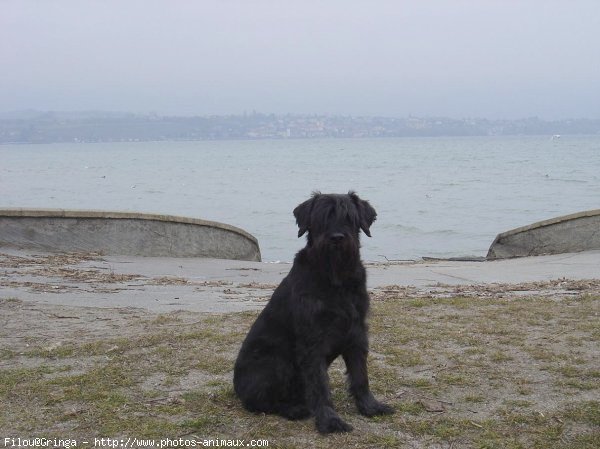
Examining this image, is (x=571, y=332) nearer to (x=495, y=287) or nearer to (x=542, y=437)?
(x=542, y=437)

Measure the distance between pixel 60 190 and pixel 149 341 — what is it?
171 feet

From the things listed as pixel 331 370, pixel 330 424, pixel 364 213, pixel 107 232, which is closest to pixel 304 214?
pixel 364 213

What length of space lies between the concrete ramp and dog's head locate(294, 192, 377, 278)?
12.1 m

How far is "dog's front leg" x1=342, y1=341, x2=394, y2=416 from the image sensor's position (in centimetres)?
543

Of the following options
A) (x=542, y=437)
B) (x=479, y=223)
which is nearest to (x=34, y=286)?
(x=542, y=437)

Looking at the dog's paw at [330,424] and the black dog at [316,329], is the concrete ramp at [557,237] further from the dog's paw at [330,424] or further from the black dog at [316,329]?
the dog's paw at [330,424]

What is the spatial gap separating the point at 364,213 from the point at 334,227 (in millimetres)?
383

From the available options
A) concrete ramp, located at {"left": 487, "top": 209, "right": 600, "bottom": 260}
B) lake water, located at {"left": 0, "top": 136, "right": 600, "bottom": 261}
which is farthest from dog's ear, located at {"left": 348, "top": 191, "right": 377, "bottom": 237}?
lake water, located at {"left": 0, "top": 136, "right": 600, "bottom": 261}

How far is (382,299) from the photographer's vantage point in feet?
32.9

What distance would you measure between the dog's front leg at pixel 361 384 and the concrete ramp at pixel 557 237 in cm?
1207

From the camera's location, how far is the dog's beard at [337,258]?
5.13 metres

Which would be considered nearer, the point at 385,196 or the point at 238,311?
the point at 238,311

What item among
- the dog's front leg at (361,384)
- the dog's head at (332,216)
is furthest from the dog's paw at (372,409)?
the dog's head at (332,216)

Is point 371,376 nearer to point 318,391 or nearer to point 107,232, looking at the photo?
point 318,391
